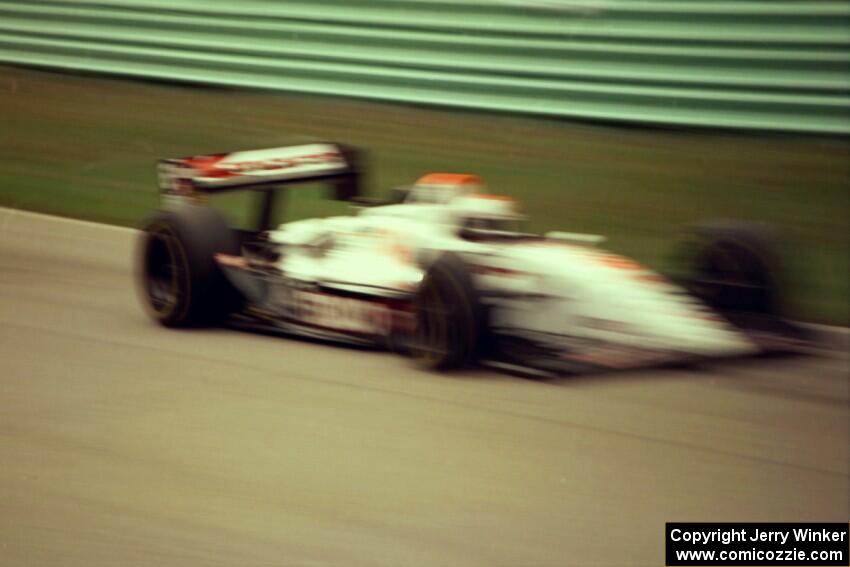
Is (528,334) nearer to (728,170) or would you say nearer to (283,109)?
(728,170)

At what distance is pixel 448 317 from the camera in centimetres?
658

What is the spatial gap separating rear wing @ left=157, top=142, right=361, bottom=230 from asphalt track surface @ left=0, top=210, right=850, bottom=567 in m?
0.78

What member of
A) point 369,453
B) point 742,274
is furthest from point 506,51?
point 369,453

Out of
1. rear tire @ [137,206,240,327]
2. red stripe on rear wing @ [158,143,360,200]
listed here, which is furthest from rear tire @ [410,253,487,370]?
red stripe on rear wing @ [158,143,360,200]

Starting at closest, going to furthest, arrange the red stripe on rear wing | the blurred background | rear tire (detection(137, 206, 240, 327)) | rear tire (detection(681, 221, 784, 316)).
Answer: rear tire (detection(681, 221, 784, 316)), rear tire (detection(137, 206, 240, 327)), the red stripe on rear wing, the blurred background

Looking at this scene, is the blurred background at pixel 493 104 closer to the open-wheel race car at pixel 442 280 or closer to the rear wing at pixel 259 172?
the open-wheel race car at pixel 442 280

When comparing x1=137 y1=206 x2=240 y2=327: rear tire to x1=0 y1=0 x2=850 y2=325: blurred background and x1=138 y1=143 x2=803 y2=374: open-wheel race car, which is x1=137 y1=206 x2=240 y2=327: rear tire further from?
x1=0 y1=0 x2=850 y2=325: blurred background

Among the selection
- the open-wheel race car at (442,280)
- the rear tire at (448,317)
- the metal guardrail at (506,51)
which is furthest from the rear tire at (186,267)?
the metal guardrail at (506,51)

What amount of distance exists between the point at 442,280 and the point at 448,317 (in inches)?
7.1

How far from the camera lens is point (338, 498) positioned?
16.9 feet

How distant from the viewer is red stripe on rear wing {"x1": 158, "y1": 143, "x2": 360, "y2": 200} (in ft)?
25.9

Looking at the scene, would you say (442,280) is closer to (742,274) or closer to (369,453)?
(369,453)

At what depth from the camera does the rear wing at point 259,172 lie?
25.9ft

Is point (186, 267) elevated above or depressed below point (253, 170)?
below
